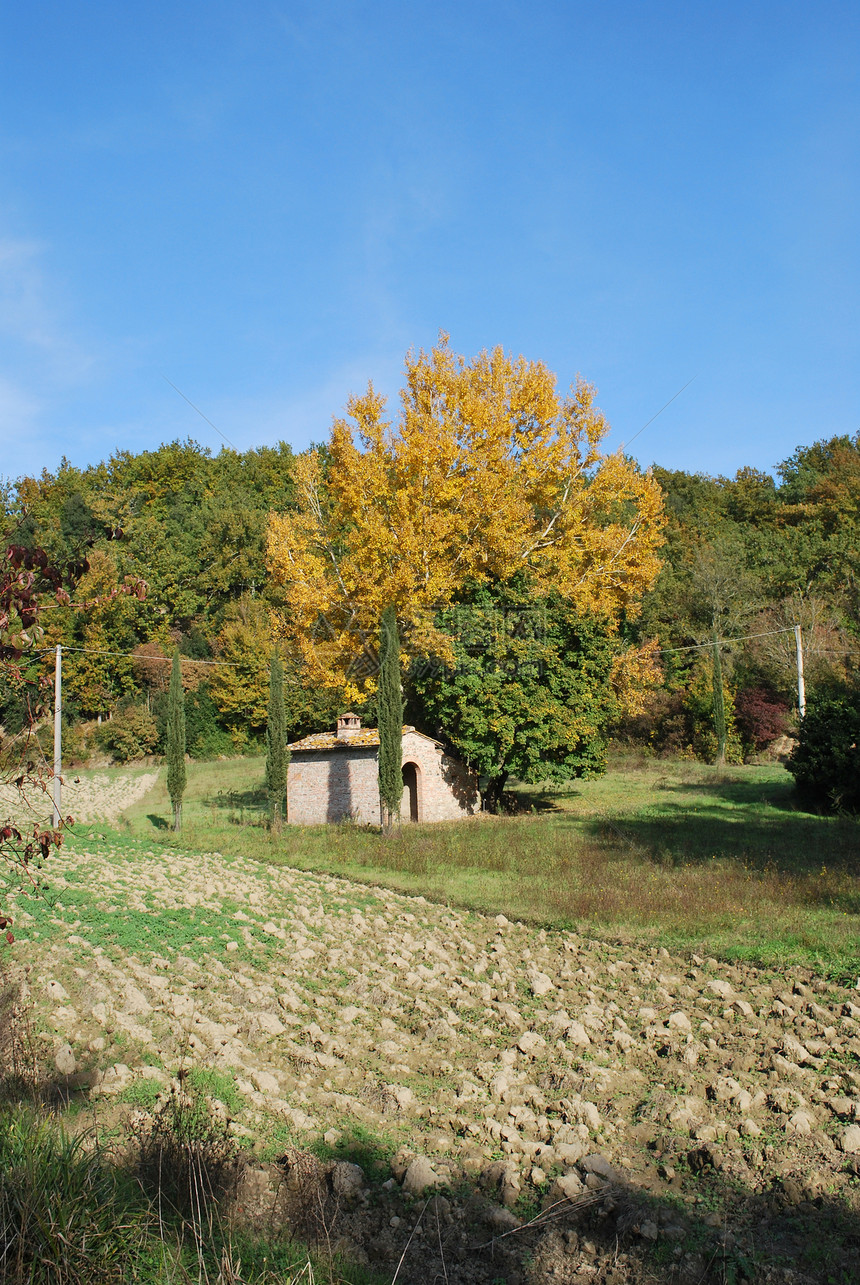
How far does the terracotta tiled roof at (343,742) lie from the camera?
978 inches

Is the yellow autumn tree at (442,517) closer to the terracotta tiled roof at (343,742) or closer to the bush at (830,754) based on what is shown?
the terracotta tiled roof at (343,742)

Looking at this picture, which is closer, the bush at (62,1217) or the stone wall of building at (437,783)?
the bush at (62,1217)

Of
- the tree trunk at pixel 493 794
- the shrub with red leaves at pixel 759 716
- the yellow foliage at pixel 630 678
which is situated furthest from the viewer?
the shrub with red leaves at pixel 759 716

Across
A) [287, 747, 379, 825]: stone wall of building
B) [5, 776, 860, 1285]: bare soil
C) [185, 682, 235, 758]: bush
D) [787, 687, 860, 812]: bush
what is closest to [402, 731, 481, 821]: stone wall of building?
[287, 747, 379, 825]: stone wall of building

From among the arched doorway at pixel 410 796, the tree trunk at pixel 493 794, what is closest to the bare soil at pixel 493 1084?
the arched doorway at pixel 410 796

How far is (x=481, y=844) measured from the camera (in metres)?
19.4

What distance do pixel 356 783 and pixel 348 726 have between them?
6.41 ft

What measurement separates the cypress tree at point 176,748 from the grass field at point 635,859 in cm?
92

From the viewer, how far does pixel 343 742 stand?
82.5 ft

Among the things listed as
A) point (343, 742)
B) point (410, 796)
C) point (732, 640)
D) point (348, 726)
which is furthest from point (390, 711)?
point (732, 640)

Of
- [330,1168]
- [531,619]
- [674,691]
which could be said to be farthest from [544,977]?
[674,691]

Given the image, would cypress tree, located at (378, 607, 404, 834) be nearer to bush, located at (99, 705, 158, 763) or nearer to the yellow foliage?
the yellow foliage

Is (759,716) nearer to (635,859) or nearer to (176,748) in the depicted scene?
(635,859)

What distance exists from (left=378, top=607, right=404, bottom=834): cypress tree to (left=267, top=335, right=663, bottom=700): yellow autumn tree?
1653mm
